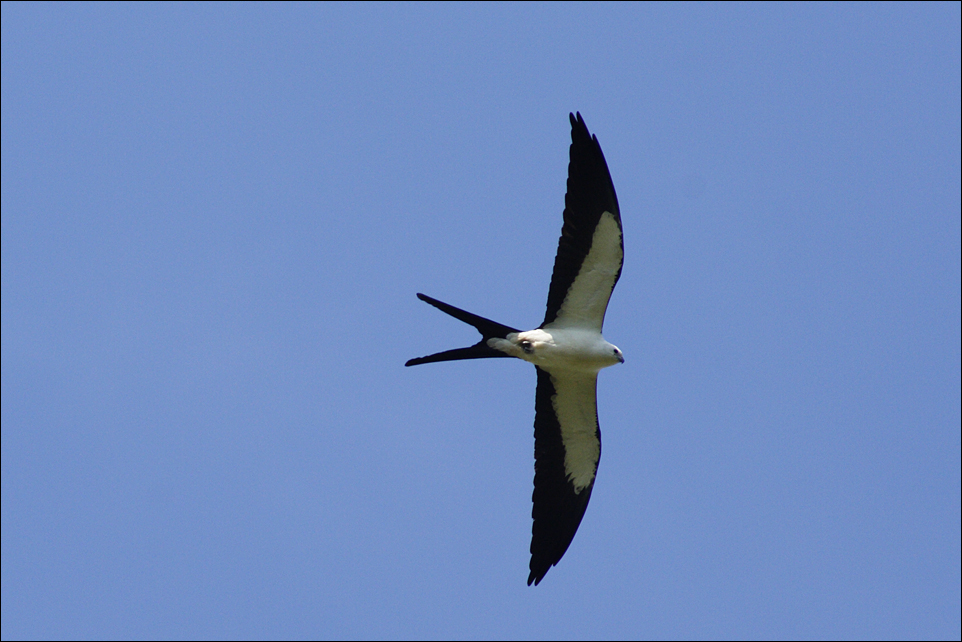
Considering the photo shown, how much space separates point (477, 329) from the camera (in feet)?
39.7

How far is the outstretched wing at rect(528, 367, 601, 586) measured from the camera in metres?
12.2

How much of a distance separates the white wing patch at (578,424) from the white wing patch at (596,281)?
668mm

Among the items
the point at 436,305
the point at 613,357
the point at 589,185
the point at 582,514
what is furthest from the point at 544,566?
the point at 589,185

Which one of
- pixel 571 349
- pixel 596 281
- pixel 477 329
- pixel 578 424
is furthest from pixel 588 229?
pixel 578 424

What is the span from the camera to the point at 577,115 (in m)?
11.3

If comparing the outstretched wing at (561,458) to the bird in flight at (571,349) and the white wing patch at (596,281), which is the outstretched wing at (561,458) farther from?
the white wing patch at (596,281)

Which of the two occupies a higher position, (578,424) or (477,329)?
(477,329)

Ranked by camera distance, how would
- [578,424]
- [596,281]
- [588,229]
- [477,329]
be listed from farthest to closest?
[578,424]
[477,329]
[596,281]
[588,229]

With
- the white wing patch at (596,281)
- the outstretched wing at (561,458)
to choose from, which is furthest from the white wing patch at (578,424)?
the white wing patch at (596,281)

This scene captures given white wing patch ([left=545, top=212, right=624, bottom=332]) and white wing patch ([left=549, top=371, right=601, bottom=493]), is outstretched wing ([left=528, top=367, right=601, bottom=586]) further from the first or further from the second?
white wing patch ([left=545, top=212, right=624, bottom=332])

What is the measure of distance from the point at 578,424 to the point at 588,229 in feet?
7.80

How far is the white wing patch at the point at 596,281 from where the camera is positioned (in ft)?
37.6

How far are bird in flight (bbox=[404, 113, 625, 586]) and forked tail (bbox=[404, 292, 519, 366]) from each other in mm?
11

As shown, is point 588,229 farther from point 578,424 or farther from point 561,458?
point 561,458
